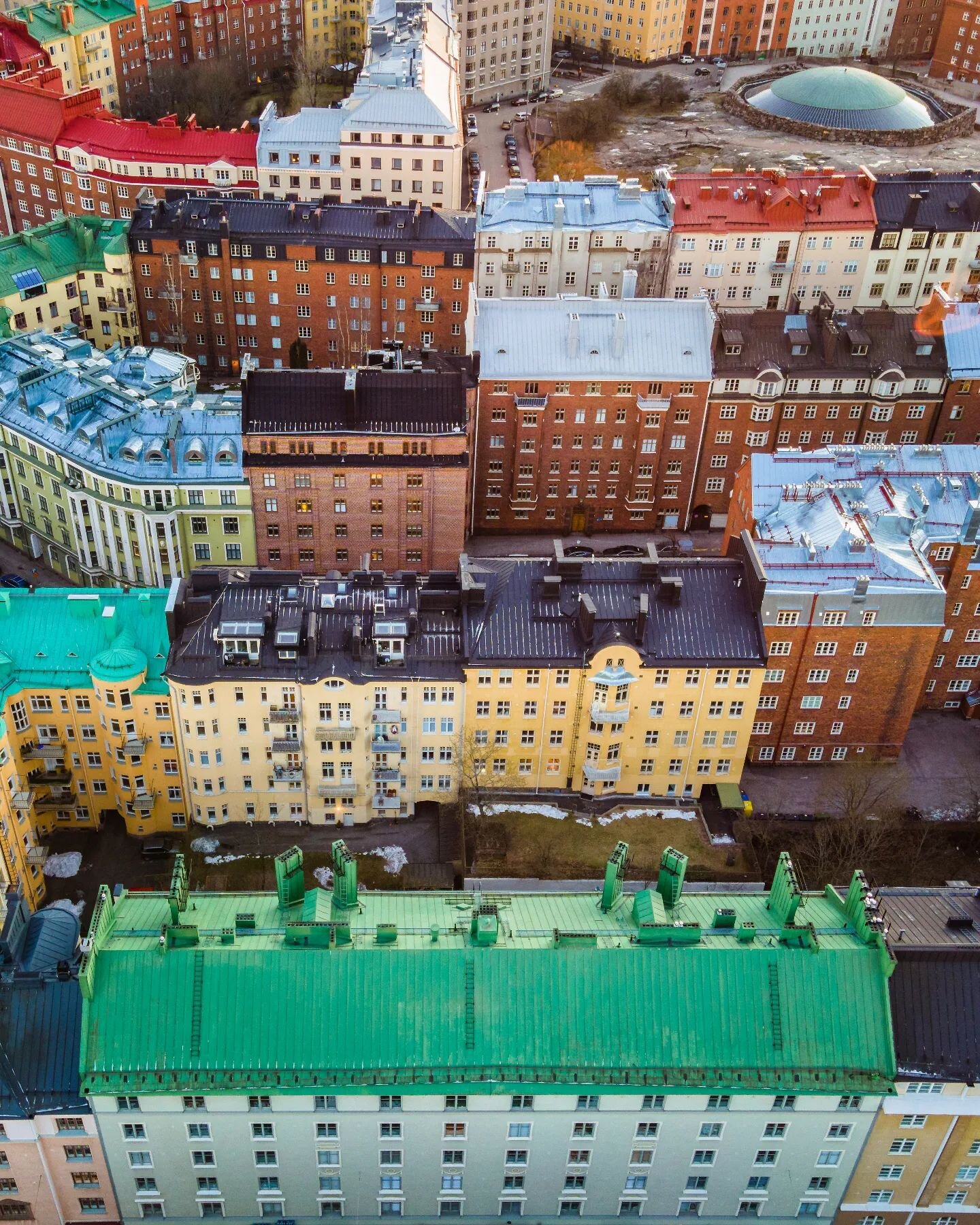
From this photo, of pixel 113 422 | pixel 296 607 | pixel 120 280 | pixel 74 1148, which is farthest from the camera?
pixel 120 280

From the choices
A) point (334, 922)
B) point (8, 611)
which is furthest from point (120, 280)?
point (334, 922)

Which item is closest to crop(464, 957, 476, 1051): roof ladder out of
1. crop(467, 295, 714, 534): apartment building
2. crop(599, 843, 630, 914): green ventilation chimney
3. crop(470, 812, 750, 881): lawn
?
crop(599, 843, 630, 914): green ventilation chimney

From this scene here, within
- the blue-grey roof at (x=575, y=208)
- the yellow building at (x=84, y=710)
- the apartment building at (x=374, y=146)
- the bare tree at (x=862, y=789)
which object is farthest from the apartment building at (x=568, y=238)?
the yellow building at (x=84, y=710)

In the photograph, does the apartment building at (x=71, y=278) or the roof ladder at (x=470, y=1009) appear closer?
the roof ladder at (x=470, y=1009)

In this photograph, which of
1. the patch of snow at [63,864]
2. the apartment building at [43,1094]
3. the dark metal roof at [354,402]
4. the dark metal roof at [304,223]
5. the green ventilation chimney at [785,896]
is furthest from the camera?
the dark metal roof at [304,223]

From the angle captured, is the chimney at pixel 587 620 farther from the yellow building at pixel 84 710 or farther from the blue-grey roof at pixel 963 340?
the blue-grey roof at pixel 963 340

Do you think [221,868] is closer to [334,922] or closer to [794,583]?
[334,922]

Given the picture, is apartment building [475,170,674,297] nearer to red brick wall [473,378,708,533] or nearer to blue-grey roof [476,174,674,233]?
blue-grey roof [476,174,674,233]
